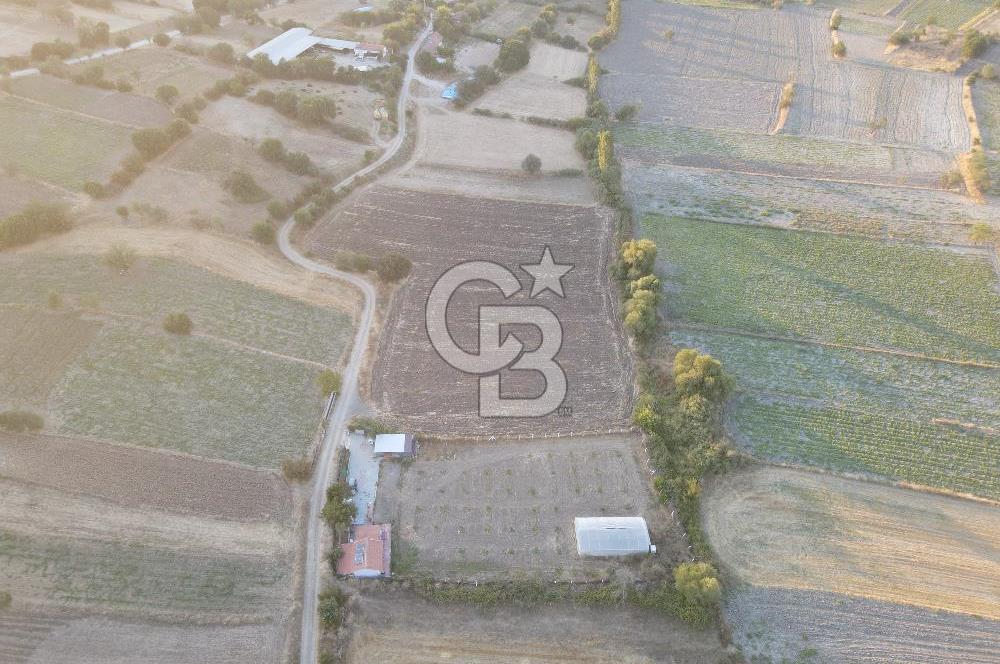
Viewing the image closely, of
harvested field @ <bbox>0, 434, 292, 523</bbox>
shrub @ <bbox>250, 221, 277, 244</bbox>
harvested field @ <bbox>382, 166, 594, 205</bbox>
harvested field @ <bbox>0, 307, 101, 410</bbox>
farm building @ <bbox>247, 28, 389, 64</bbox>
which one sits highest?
farm building @ <bbox>247, 28, 389, 64</bbox>

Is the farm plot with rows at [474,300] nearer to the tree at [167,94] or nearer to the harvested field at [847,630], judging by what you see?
the harvested field at [847,630]

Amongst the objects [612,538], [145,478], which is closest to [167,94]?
[145,478]

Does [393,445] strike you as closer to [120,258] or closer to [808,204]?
[120,258]

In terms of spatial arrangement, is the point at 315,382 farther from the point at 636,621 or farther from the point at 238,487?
the point at 636,621

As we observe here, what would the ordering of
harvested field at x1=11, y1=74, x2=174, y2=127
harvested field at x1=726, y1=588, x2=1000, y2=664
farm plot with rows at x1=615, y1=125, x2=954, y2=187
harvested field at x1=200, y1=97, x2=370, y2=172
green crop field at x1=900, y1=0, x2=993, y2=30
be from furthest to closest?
green crop field at x1=900, y1=0, x2=993, y2=30, harvested field at x1=11, y1=74, x2=174, y2=127, farm plot with rows at x1=615, y1=125, x2=954, y2=187, harvested field at x1=200, y1=97, x2=370, y2=172, harvested field at x1=726, y1=588, x2=1000, y2=664

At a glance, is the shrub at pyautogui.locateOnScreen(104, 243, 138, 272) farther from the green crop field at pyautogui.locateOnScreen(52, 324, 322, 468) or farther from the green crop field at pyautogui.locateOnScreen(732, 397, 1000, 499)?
the green crop field at pyautogui.locateOnScreen(732, 397, 1000, 499)

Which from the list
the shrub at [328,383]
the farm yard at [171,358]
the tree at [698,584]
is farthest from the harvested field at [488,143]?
the tree at [698,584]

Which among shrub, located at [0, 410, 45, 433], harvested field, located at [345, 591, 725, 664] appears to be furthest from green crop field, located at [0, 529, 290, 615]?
shrub, located at [0, 410, 45, 433]
